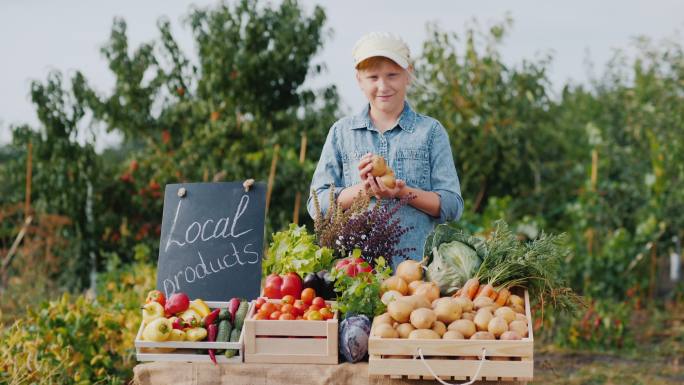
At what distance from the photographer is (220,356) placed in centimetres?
278

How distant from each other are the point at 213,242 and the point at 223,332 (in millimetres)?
688

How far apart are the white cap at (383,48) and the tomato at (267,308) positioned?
102cm

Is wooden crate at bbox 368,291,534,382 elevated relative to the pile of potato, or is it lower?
lower

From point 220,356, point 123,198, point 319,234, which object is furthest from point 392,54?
point 123,198

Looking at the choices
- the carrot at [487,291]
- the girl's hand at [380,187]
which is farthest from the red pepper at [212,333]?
the carrot at [487,291]

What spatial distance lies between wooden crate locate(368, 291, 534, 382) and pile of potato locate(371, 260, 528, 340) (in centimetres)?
3

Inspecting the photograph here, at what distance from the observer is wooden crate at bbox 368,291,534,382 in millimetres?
2535

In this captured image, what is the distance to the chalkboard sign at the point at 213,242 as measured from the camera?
3396mm

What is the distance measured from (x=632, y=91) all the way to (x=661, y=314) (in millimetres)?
2531

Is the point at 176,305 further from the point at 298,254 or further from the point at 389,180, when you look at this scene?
the point at 389,180

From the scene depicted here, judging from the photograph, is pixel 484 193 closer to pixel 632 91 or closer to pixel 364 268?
pixel 632 91

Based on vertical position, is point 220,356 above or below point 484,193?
below

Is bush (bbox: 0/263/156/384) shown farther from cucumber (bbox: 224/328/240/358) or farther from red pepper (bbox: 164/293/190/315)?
cucumber (bbox: 224/328/240/358)

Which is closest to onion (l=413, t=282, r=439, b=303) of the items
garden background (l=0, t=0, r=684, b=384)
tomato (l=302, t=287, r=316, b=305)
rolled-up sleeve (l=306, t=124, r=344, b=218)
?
tomato (l=302, t=287, r=316, b=305)
